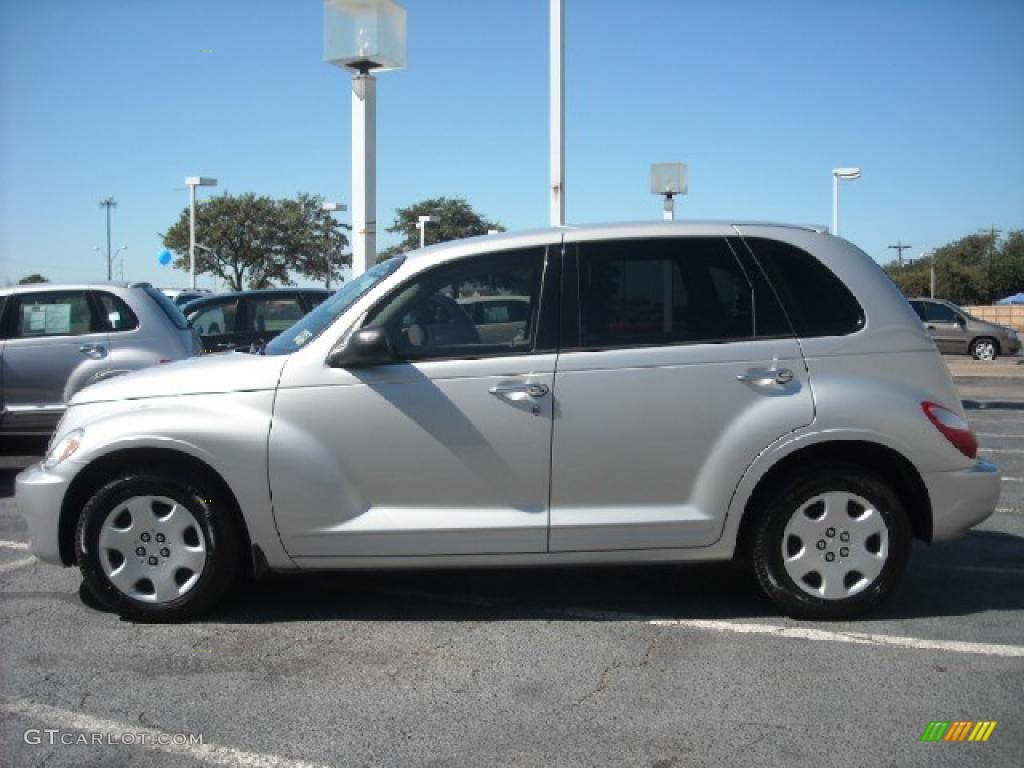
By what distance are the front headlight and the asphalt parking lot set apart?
31.3 inches

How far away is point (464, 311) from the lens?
15.5 feet

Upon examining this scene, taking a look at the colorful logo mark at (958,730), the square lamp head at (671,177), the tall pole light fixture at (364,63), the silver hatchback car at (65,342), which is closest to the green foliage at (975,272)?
the square lamp head at (671,177)

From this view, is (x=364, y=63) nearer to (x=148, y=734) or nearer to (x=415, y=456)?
(x=415, y=456)

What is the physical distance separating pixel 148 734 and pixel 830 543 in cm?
303

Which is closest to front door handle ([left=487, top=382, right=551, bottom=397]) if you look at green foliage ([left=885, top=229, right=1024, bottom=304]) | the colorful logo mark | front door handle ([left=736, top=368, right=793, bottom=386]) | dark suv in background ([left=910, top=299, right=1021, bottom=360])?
front door handle ([left=736, top=368, right=793, bottom=386])

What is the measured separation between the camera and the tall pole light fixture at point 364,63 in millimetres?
11320

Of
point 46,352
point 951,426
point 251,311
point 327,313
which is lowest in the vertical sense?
point 951,426

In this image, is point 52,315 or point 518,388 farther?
point 52,315

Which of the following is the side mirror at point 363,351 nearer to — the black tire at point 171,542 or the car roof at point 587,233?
the car roof at point 587,233

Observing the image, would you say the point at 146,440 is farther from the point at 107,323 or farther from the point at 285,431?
the point at 107,323

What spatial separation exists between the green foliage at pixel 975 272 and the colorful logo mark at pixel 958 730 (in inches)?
2830

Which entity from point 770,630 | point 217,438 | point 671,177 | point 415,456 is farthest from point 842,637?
point 671,177

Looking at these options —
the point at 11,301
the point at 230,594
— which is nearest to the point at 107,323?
the point at 11,301

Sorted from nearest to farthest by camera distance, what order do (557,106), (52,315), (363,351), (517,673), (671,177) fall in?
(517,673), (363,351), (52,315), (557,106), (671,177)
